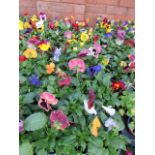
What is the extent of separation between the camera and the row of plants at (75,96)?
1.24 m

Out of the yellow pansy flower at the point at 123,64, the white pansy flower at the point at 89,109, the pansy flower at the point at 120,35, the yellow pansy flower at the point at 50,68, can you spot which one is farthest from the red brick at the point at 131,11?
the white pansy flower at the point at 89,109

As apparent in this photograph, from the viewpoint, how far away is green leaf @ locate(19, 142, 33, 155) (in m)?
1.14

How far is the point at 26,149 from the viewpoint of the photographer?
116 centimetres

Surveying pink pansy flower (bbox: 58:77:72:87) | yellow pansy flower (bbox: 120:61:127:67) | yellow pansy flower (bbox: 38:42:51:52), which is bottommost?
pink pansy flower (bbox: 58:77:72:87)

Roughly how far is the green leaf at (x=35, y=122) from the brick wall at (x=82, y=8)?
163 centimetres

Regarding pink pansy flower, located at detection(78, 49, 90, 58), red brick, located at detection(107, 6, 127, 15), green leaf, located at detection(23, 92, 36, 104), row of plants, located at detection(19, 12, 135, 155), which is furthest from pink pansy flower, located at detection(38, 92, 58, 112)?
red brick, located at detection(107, 6, 127, 15)

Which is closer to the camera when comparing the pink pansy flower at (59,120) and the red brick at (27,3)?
the pink pansy flower at (59,120)

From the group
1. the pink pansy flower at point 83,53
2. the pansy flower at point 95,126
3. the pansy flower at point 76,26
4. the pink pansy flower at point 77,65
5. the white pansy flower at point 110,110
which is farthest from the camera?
the pansy flower at point 76,26

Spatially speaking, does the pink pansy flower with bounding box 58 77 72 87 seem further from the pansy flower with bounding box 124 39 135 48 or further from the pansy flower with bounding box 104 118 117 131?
the pansy flower with bounding box 124 39 135 48

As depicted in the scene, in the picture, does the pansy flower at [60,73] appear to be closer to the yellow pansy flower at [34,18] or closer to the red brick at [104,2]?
the yellow pansy flower at [34,18]

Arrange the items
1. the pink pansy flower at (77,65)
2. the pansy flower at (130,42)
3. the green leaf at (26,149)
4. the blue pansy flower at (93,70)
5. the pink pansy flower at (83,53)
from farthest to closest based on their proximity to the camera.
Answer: the pansy flower at (130,42) → the pink pansy flower at (83,53) → the blue pansy flower at (93,70) → the pink pansy flower at (77,65) → the green leaf at (26,149)

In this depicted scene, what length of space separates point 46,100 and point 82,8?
1627 millimetres

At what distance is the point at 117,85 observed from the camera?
1658mm

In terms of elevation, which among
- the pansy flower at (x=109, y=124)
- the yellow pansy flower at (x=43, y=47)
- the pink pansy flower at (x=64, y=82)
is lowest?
the pansy flower at (x=109, y=124)
